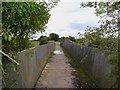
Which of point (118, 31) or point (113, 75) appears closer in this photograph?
point (118, 31)

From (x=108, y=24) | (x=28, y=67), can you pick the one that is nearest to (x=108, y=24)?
(x=108, y=24)

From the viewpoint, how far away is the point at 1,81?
227 inches

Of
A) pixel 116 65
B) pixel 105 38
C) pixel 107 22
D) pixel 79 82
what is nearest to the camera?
pixel 116 65

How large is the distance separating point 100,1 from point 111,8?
0.60 m

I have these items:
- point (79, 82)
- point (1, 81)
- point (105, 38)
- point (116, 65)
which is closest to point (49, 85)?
point (79, 82)

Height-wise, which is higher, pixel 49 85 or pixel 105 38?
pixel 105 38

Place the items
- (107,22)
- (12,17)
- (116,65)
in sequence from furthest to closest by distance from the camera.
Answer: (107,22) → (116,65) → (12,17)

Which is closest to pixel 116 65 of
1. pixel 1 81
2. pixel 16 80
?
pixel 16 80

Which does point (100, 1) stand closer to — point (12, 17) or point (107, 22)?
point (107, 22)

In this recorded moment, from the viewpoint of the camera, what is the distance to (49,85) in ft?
37.8

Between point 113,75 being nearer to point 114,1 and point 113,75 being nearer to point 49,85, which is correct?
point 114,1

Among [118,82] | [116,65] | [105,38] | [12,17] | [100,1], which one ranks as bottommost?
[118,82]

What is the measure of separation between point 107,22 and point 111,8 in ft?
1.31

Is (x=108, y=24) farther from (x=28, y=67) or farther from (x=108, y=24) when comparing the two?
(x=28, y=67)
